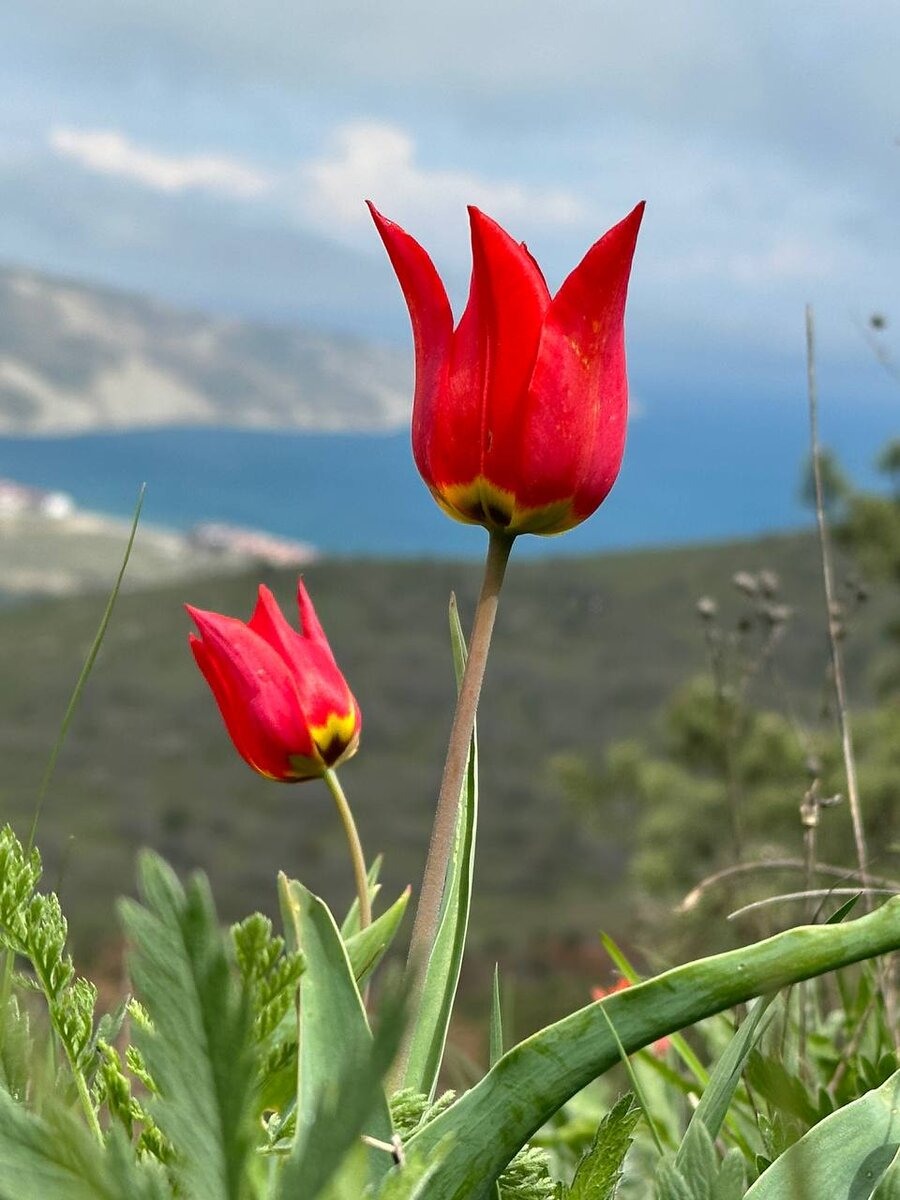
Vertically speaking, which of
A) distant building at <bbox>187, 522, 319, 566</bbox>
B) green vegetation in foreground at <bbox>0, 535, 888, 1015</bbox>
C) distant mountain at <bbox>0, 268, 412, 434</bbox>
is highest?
distant mountain at <bbox>0, 268, 412, 434</bbox>

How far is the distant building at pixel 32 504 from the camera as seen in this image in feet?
257

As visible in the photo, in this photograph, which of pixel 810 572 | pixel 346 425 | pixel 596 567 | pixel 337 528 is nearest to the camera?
pixel 810 572

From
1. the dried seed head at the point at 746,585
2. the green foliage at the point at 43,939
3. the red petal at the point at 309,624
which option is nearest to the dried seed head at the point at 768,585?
the dried seed head at the point at 746,585

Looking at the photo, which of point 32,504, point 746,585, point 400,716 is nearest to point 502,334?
point 746,585

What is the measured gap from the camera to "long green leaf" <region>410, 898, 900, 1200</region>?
50 cm

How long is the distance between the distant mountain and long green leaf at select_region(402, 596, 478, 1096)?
397 ft

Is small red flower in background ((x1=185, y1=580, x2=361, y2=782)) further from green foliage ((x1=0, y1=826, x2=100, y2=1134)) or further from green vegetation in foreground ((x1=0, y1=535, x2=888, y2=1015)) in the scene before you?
green vegetation in foreground ((x1=0, y1=535, x2=888, y2=1015))

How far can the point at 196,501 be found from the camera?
98875 mm

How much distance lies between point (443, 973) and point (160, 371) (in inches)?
5317

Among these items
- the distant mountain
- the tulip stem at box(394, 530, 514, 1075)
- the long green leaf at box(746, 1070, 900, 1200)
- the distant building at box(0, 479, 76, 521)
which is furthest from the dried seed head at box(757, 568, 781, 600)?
the distant mountain

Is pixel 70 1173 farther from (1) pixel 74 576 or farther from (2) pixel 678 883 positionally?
(1) pixel 74 576

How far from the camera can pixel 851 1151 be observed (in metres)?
0.57

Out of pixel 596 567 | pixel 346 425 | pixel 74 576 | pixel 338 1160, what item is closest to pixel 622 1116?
pixel 338 1160

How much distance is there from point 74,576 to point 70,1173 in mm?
67785
